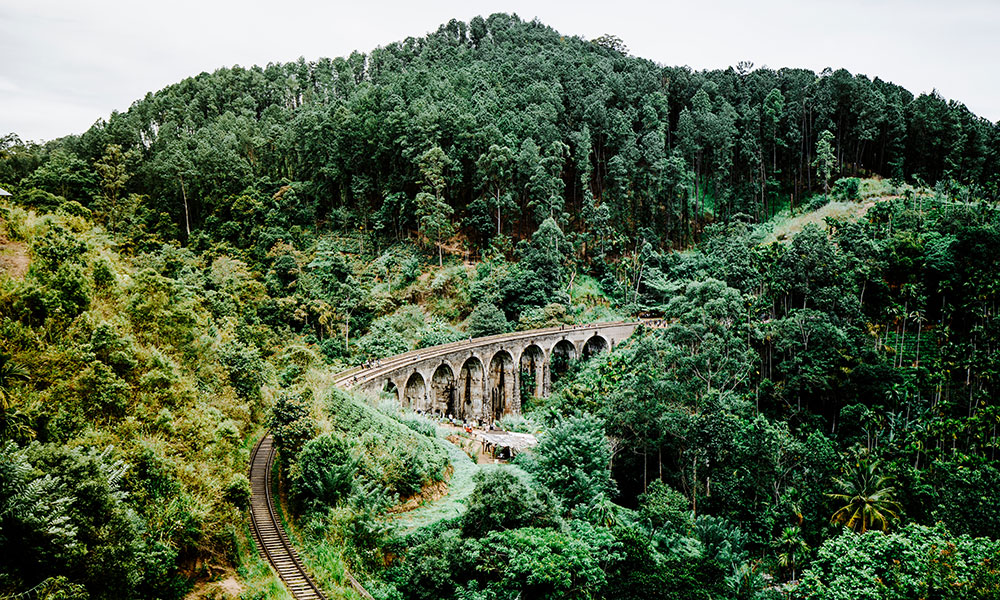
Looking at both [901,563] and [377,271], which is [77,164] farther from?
[901,563]

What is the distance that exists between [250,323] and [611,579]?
3220 cm

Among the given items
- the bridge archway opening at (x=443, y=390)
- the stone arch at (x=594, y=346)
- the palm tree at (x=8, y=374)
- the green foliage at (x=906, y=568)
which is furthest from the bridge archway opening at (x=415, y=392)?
the green foliage at (x=906, y=568)

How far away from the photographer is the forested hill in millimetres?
61438

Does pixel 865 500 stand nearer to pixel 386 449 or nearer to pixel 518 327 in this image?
pixel 386 449

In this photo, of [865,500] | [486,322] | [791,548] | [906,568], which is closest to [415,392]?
[486,322]

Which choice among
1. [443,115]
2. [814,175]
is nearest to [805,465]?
[443,115]

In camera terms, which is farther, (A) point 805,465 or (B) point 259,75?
(B) point 259,75

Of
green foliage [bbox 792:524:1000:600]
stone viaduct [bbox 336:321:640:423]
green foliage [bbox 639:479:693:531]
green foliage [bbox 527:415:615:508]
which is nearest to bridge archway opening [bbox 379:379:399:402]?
stone viaduct [bbox 336:321:640:423]

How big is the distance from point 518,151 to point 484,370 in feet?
94.4

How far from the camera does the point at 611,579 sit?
2094 centimetres

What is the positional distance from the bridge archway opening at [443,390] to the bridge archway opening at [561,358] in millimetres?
11896

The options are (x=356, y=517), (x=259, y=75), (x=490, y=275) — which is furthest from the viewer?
(x=259, y=75)

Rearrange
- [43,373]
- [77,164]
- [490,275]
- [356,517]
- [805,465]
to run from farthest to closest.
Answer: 1. [77,164]
2. [490,275]
3. [805,465]
4. [356,517]
5. [43,373]

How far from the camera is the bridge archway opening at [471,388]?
43.9 m
